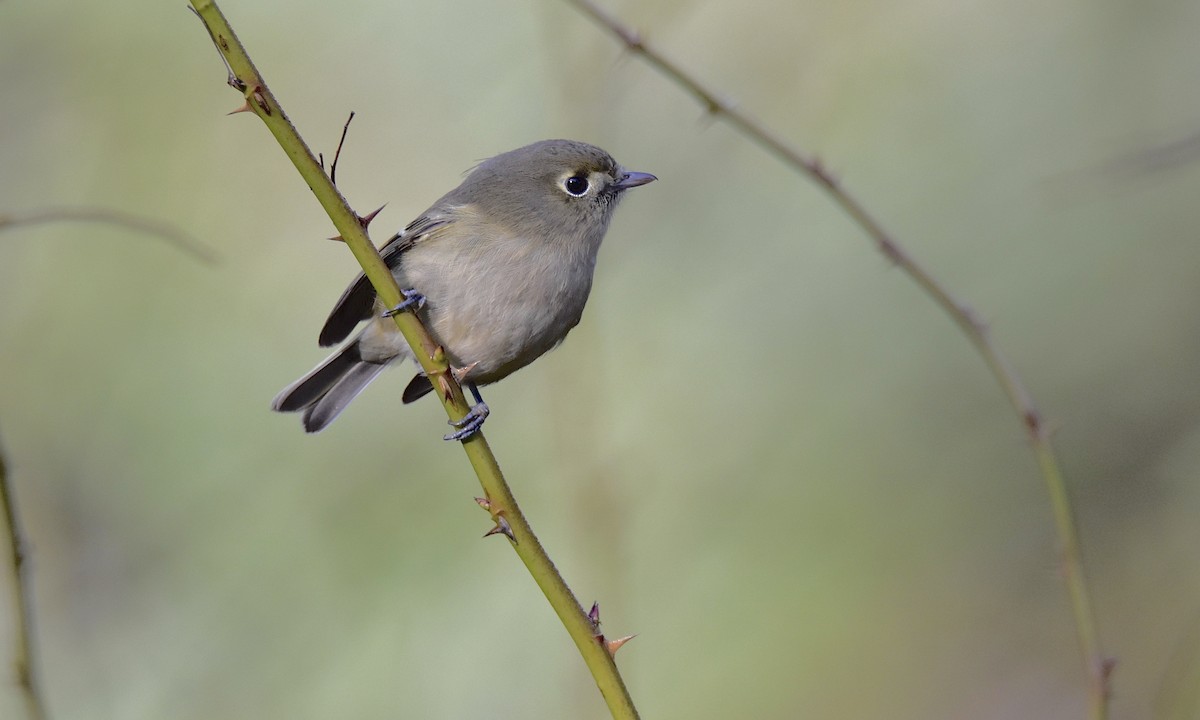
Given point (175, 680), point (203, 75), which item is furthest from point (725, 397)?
point (203, 75)

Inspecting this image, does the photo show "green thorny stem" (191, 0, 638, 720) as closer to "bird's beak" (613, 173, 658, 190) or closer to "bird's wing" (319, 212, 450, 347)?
"bird's wing" (319, 212, 450, 347)

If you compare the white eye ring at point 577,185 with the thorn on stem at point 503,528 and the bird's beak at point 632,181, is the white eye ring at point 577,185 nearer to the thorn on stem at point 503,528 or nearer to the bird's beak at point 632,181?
the bird's beak at point 632,181

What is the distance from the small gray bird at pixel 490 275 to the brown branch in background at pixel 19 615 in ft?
5.03

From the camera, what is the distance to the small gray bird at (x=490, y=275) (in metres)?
4.06

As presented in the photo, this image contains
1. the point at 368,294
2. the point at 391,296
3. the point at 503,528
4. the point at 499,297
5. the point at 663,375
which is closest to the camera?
the point at 503,528

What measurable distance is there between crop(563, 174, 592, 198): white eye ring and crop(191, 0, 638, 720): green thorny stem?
6.61ft

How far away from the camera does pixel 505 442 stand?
5691 millimetres

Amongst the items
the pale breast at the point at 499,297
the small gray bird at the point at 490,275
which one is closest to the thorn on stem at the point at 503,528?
the small gray bird at the point at 490,275

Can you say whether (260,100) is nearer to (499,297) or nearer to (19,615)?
(19,615)

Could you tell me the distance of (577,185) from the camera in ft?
14.9

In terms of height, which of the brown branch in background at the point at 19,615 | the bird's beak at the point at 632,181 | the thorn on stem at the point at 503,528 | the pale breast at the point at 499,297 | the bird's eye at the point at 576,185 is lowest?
the brown branch in background at the point at 19,615

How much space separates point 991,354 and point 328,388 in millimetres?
2980

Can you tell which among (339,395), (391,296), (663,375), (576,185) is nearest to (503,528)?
(391,296)

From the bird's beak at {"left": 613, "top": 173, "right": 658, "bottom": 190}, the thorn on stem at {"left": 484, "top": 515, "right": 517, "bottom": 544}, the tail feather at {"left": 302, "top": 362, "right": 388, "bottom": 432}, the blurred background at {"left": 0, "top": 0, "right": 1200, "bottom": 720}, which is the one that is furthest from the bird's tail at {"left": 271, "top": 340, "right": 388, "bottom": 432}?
the thorn on stem at {"left": 484, "top": 515, "right": 517, "bottom": 544}
